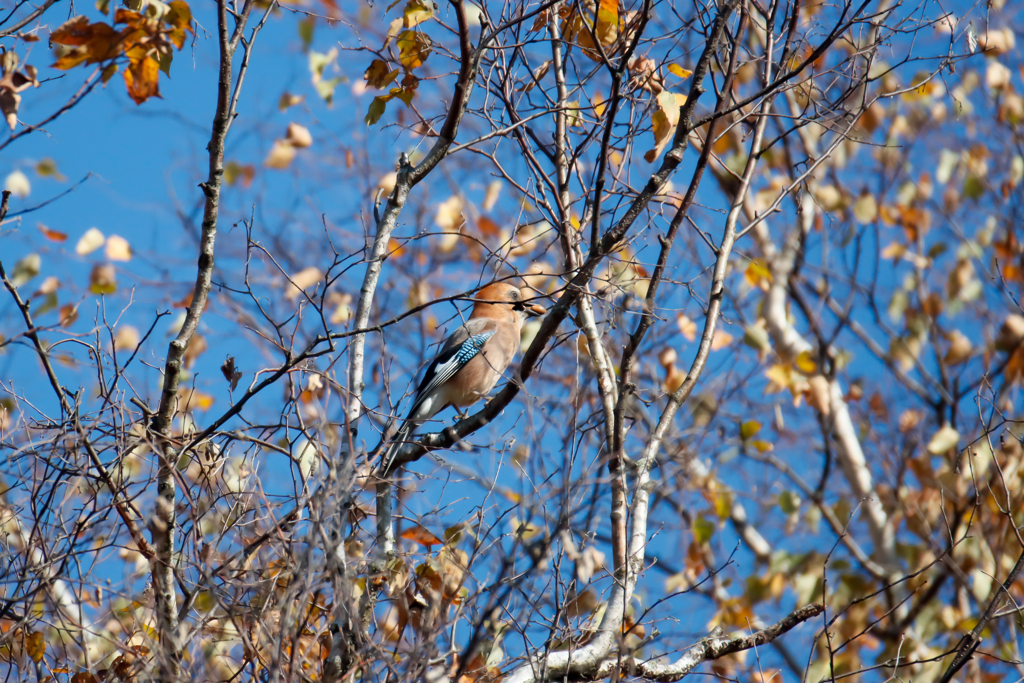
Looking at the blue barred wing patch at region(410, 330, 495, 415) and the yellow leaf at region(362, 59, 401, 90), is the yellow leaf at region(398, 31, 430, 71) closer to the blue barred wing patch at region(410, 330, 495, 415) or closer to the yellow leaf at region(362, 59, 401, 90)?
the yellow leaf at region(362, 59, 401, 90)

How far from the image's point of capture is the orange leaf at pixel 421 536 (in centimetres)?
389

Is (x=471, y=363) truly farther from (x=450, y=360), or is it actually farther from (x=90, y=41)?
(x=90, y=41)

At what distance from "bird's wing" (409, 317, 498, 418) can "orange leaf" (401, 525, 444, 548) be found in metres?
2.27

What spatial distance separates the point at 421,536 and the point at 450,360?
2.85m

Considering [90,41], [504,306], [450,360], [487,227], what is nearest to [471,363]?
[450,360]

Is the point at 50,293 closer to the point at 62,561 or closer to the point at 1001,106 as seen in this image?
the point at 62,561

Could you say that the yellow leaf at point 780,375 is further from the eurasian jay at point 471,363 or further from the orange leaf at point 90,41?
the orange leaf at point 90,41

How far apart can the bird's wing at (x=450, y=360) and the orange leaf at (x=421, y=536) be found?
7.44 feet

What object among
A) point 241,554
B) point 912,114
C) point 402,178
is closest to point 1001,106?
point 912,114

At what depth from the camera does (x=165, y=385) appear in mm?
3312

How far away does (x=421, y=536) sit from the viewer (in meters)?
3.97

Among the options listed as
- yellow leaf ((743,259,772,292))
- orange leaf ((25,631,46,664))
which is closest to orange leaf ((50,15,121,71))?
orange leaf ((25,631,46,664))

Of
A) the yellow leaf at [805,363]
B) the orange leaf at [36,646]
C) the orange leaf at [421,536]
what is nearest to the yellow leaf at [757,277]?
the yellow leaf at [805,363]

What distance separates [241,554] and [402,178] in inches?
69.9
